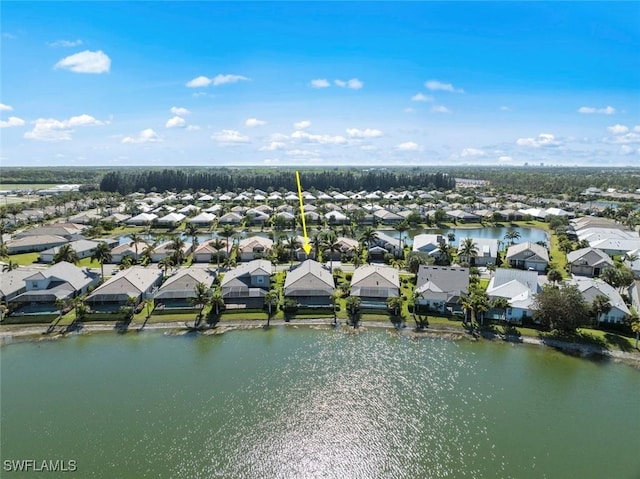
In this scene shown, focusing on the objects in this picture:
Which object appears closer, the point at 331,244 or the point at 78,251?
the point at 331,244

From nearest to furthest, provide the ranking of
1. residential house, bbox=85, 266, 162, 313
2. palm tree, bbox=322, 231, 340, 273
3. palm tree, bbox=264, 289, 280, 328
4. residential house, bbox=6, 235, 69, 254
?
palm tree, bbox=264, 289, 280, 328 < residential house, bbox=85, 266, 162, 313 < palm tree, bbox=322, 231, 340, 273 < residential house, bbox=6, 235, 69, 254

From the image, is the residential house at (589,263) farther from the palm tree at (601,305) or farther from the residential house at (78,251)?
the residential house at (78,251)

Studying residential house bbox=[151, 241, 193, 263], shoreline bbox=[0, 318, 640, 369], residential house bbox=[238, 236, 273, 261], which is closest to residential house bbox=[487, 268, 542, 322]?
shoreline bbox=[0, 318, 640, 369]

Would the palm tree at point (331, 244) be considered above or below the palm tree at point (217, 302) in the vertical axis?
above

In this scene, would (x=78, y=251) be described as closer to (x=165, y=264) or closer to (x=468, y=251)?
(x=165, y=264)

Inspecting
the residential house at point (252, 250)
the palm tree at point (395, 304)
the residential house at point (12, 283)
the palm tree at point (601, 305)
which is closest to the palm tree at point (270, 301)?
the palm tree at point (395, 304)

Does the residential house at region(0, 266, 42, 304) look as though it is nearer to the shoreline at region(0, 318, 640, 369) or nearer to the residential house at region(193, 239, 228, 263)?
the shoreline at region(0, 318, 640, 369)

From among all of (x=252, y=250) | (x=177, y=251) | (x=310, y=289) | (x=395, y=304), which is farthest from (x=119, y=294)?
(x=395, y=304)
